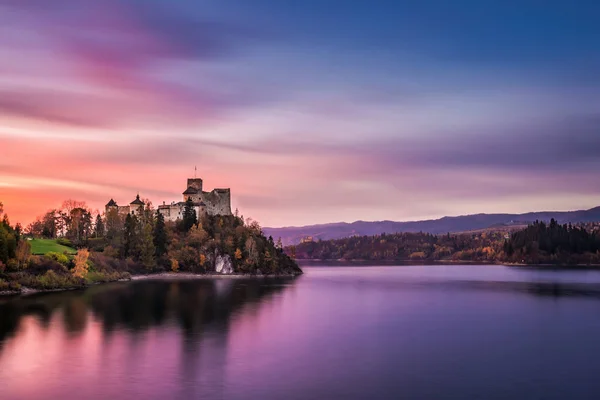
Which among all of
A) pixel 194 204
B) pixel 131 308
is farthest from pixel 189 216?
pixel 131 308

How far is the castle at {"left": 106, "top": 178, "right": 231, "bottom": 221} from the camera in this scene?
158000 millimetres

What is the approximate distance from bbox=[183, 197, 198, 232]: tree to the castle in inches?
69.6

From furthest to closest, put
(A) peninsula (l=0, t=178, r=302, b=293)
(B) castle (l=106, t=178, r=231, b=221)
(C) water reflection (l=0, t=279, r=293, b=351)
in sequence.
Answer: (B) castle (l=106, t=178, r=231, b=221) < (A) peninsula (l=0, t=178, r=302, b=293) < (C) water reflection (l=0, t=279, r=293, b=351)

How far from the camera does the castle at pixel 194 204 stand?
15800 centimetres

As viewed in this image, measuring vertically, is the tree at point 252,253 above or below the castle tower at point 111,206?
below

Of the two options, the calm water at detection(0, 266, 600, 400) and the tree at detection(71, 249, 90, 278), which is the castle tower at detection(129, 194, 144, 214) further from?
the calm water at detection(0, 266, 600, 400)

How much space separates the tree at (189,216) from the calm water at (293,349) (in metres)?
72.7

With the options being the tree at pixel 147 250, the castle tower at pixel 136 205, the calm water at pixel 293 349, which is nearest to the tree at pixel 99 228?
the castle tower at pixel 136 205

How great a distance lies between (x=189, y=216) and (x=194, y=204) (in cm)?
597

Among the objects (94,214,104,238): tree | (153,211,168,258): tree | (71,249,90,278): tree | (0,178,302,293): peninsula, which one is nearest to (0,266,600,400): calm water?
(71,249,90,278): tree

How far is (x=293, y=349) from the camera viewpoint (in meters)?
42.8

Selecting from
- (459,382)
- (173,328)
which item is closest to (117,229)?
(173,328)

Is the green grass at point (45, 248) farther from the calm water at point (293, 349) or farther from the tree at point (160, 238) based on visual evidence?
the calm water at point (293, 349)

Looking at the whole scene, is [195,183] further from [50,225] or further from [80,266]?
[80,266]
